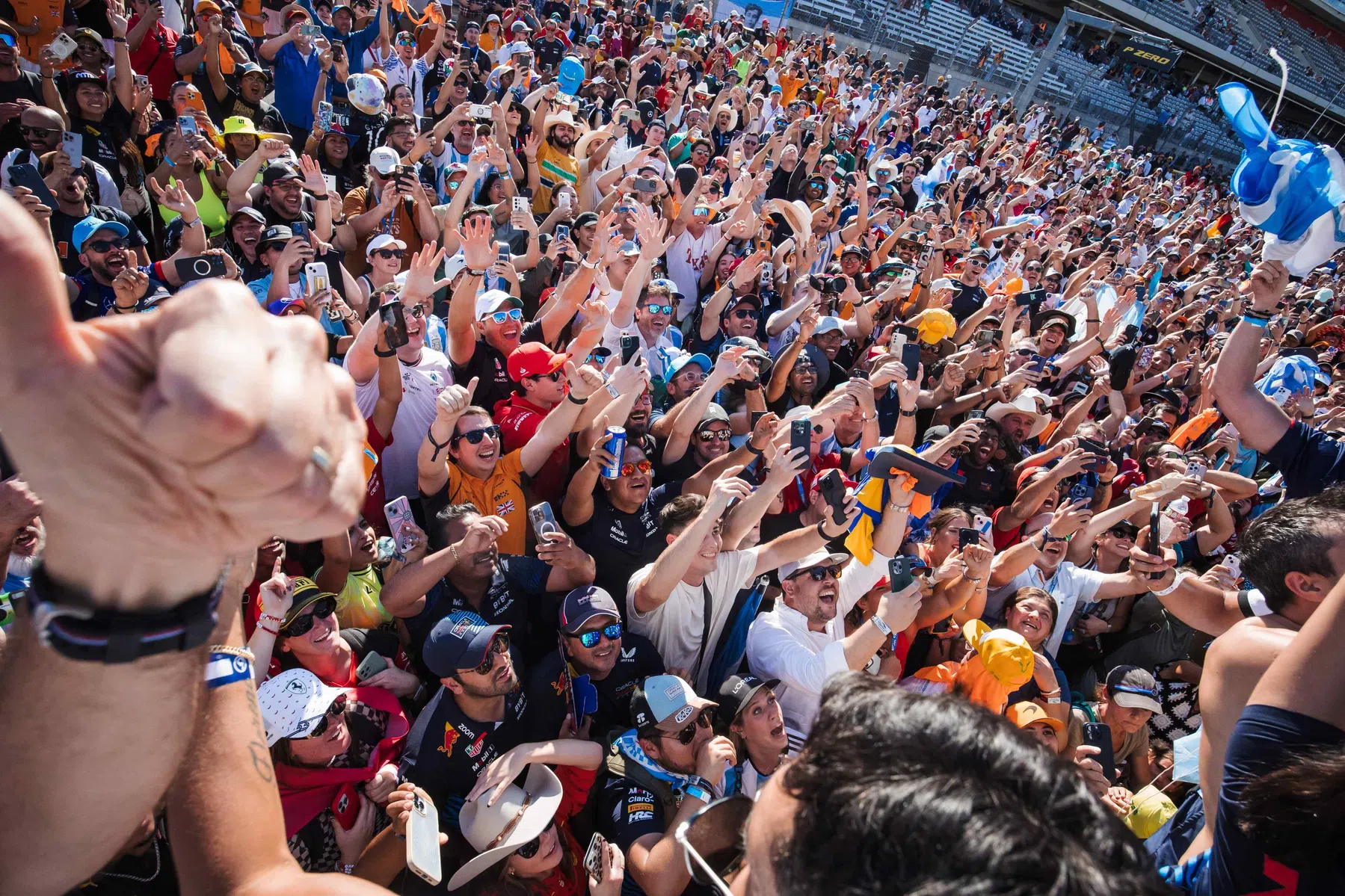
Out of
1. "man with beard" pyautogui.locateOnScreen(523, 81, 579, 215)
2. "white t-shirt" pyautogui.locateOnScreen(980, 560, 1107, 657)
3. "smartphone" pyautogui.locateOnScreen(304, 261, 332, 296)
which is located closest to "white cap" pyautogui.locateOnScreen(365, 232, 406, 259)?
"smartphone" pyautogui.locateOnScreen(304, 261, 332, 296)

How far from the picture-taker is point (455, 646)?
2.67 metres

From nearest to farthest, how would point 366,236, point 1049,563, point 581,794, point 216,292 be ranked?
point 216,292 → point 581,794 → point 1049,563 → point 366,236

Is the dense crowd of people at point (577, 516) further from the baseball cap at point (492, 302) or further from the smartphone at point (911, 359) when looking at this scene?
the smartphone at point (911, 359)

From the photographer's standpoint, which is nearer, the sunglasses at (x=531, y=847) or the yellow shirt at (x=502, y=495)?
the sunglasses at (x=531, y=847)

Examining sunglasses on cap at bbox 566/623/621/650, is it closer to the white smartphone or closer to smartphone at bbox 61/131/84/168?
the white smartphone

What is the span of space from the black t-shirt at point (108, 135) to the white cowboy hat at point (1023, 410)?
686 centimetres

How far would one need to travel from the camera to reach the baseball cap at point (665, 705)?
2.70 m

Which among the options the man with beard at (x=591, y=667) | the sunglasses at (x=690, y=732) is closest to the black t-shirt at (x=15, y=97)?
the man with beard at (x=591, y=667)

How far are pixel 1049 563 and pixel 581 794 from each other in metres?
3.22

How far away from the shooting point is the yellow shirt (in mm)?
3633

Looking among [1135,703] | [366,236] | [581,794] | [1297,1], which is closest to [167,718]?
[581,794]

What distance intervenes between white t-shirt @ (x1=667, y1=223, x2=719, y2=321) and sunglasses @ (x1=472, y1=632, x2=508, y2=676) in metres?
4.58

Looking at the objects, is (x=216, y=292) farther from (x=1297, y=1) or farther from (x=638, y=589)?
(x=1297, y=1)

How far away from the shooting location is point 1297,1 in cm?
3522
